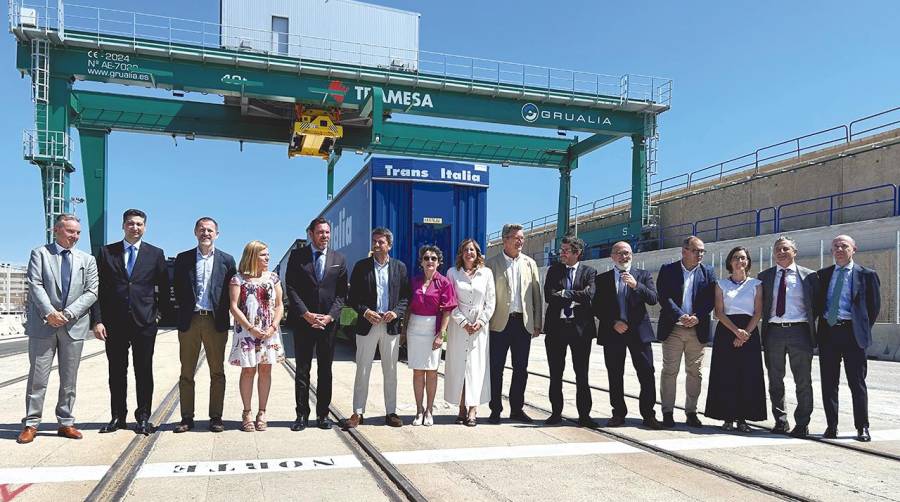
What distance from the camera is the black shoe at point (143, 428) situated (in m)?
6.41

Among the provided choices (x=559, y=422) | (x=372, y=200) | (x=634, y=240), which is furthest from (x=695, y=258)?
(x=634, y=240)

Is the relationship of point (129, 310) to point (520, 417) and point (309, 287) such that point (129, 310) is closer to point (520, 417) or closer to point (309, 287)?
point (309, 287)

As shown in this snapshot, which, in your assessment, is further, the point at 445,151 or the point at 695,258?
the point at 445,151

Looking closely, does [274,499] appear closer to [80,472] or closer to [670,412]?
[80,472]

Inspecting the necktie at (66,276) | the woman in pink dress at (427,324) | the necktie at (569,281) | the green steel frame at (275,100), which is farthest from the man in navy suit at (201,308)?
the green steel frame at (275,100)

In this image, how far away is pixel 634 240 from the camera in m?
29.3

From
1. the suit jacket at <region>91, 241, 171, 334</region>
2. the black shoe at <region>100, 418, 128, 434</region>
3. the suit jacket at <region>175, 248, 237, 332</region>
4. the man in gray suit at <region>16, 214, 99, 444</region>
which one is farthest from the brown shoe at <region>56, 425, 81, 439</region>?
the suit jacket at <region>175, 248, 237, 332</region>

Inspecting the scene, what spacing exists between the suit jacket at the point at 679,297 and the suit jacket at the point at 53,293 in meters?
5.43

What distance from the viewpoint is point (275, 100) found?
75.6ft

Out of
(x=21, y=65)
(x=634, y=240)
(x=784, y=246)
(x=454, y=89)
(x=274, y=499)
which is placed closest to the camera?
(x=274, y=499)

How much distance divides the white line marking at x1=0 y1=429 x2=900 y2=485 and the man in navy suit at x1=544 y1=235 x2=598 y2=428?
0.93m

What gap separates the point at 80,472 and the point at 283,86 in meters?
19.1

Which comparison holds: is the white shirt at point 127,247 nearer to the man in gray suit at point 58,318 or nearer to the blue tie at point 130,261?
the blue tie at point 130,261

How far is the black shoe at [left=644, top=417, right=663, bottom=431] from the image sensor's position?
268 inches
